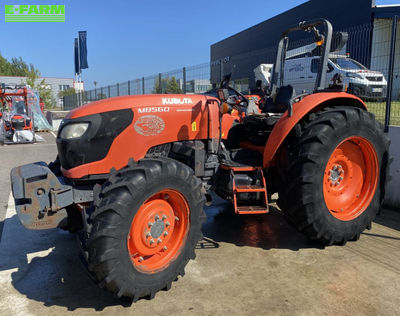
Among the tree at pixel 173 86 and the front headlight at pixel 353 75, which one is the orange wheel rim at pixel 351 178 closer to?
the front headlight at pixel 353 75

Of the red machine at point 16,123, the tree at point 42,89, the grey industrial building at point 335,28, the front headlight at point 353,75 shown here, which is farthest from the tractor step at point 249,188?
the tree at point 42,89

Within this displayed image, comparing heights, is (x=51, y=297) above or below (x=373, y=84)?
→ below

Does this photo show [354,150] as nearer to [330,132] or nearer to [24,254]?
[330,132]

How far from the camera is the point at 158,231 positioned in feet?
9.13

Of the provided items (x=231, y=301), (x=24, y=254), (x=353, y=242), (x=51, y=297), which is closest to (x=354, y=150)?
(x=353, y=242)

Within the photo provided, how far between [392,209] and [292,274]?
2.57 meters

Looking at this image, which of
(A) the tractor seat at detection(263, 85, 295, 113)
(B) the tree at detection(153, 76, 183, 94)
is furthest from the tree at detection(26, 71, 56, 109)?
(A) the tractor seat at detection(263, 85, 295, 113)

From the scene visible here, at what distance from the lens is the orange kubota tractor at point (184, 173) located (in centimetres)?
254

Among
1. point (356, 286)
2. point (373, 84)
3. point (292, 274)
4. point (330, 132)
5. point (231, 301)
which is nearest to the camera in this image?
point (231, 301)

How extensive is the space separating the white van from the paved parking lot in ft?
7.24

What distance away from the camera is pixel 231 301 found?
2.65 m

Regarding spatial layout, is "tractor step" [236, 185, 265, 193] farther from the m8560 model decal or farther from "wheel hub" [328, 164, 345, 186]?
the m8560 model decal

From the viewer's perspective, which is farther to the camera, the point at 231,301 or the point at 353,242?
→ the point at 353,242

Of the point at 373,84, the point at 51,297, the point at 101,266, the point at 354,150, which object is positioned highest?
the point at 373,84
